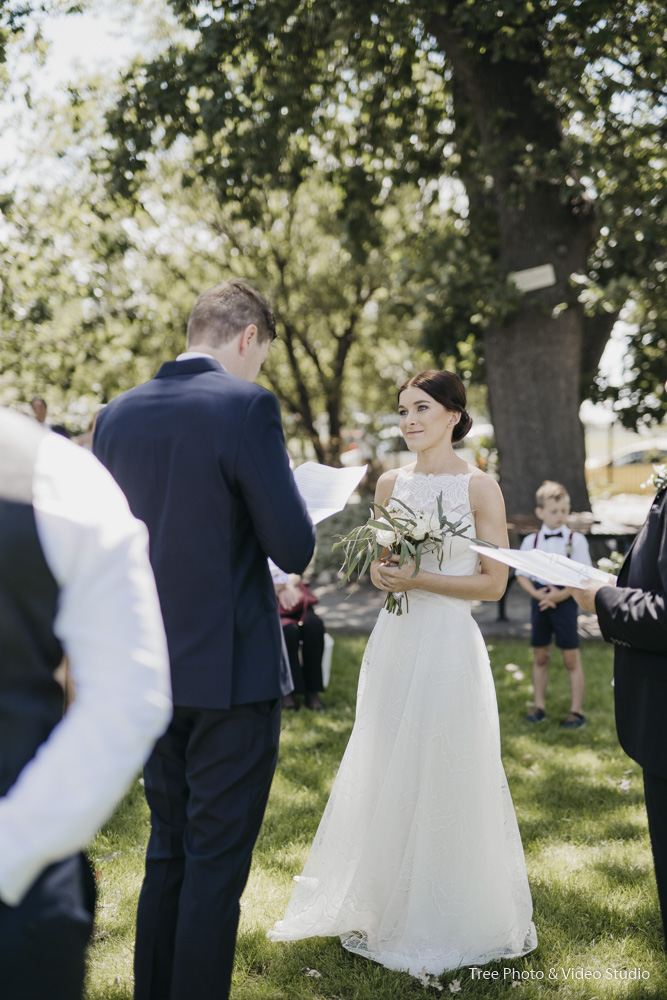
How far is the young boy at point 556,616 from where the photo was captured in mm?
5773

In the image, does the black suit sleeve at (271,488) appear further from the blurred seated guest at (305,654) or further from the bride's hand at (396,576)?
the blurred seated guest at (305,654)

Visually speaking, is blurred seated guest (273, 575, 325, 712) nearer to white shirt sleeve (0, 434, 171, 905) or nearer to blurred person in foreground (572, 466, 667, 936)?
blurred person in foreground (572, 466, 667, 936)

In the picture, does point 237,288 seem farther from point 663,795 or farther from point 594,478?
point 594,478

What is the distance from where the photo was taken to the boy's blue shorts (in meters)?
5.84

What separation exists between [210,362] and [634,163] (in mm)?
8522

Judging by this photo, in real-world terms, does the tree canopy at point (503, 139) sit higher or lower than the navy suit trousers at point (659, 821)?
higher

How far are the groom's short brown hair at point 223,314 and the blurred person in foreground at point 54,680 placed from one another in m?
1.30

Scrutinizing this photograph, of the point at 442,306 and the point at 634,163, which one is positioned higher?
the point at 634,163

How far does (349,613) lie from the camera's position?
31.6 ft

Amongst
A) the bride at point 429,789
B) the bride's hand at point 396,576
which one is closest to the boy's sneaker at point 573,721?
the bride at point 429,789

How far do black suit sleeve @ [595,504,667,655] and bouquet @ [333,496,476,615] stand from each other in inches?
33.5

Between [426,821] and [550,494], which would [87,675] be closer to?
[426,821]

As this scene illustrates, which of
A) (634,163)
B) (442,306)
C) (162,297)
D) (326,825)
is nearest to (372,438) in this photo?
(162,297)

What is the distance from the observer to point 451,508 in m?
3.46
